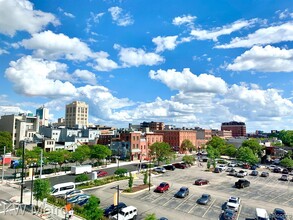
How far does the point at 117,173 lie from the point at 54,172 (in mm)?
18609

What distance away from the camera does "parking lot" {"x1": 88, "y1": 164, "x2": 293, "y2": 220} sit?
4196 centimetres

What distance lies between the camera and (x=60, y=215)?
38281mm

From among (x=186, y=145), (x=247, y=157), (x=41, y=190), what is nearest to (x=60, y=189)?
(x=41, y=190)

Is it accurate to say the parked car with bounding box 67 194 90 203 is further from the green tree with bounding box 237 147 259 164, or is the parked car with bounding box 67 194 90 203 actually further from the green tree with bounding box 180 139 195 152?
the green tree with bounding box 180 139 195 152

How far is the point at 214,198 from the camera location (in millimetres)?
50375

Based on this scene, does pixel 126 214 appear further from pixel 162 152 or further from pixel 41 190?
pixel 162 152

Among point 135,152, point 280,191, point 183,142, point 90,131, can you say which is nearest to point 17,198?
point 280,191

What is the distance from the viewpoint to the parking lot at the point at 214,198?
41963 mm

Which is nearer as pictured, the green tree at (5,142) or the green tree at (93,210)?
the green tree at (93,210)

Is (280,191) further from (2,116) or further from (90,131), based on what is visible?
(2,116)

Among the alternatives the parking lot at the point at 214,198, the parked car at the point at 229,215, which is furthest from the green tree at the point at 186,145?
the parked car at the point at 229,215

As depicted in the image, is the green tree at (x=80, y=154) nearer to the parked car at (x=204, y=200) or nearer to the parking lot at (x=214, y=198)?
the parking lot at (x=214, y=198)

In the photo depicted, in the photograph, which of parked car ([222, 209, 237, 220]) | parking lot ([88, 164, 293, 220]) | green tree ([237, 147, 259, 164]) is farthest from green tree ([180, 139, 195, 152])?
parked car ([222, 209, 237, 220])

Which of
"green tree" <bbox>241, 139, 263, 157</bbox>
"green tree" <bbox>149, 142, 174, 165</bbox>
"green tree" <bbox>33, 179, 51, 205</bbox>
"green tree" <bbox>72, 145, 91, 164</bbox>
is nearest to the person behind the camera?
"green tree" <bbox>33, 179, 51, 205</bbox>
